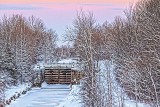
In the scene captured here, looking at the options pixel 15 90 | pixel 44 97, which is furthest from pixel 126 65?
pixel 15 90

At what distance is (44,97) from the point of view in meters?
37.0

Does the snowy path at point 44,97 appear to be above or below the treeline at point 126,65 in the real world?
below

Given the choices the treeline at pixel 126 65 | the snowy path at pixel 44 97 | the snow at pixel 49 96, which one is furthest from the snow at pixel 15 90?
the treeline at pixel 126 65

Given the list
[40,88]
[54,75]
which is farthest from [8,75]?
[54,75]

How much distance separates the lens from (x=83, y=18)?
23031mm

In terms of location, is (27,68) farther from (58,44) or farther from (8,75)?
(58,44)

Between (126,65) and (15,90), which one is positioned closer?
(126,65)

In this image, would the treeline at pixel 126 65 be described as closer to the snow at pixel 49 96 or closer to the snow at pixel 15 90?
the snow at pixel 49 96

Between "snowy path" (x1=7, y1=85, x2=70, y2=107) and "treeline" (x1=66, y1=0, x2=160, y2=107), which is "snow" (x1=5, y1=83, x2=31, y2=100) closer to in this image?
"snowy path" (x1=7, y1=85, x2=70, y2=107)

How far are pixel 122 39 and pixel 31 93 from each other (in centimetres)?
1163

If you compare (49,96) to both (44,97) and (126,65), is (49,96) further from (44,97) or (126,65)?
(126,65)

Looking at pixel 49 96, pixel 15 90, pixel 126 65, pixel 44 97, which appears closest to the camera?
pixel 126 65

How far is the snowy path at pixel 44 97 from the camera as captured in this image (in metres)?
32.5

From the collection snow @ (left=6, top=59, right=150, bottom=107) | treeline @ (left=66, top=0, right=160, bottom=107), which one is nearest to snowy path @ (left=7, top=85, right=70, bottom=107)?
snow @ (left=6, top=59, right=150, bottom=107)
